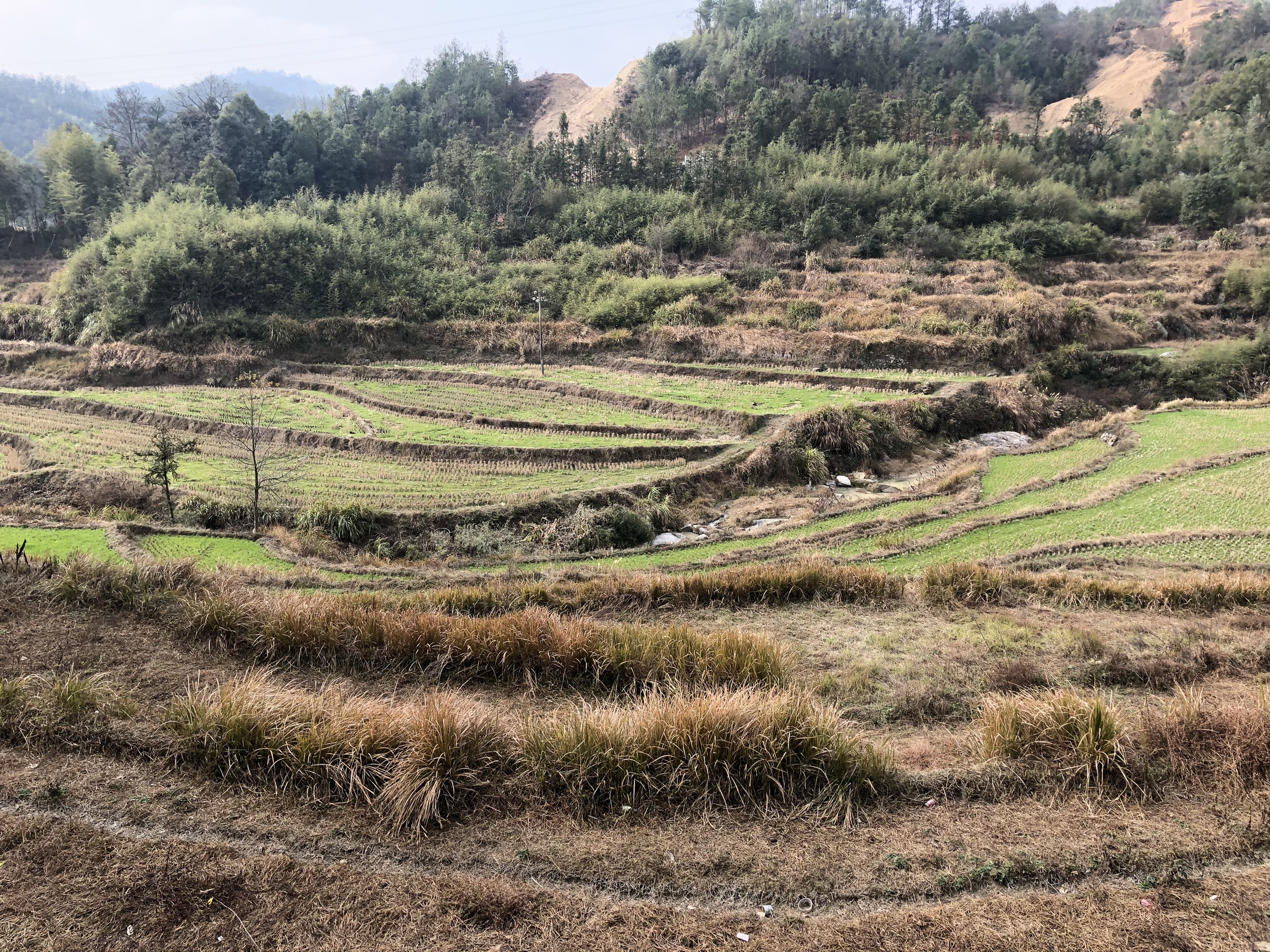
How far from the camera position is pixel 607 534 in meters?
17.0

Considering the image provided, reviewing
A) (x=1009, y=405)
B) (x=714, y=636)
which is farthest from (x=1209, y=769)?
(x=1009, y=405)

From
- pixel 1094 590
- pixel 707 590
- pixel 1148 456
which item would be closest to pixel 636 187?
pixel 1148 456

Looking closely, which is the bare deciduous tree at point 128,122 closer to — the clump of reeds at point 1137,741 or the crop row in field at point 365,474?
the crop row in field at point 365,474

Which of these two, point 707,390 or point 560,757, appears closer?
point 560,757

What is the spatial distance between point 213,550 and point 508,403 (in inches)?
609

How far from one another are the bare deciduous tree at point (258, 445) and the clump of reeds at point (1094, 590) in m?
15.0

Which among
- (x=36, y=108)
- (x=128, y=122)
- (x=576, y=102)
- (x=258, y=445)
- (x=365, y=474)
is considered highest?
(x=36, y=108)

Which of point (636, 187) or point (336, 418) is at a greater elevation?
point (636, 187)

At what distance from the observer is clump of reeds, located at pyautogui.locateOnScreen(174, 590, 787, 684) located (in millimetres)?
7805

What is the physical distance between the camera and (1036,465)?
2123cm

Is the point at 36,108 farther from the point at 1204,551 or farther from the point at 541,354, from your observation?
the point at 1204,551

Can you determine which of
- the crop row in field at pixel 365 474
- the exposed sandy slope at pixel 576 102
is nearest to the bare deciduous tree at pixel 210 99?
the exposed sandy slope at pixel 576 102

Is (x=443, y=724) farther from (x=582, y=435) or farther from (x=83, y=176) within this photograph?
(x=83, y=176)

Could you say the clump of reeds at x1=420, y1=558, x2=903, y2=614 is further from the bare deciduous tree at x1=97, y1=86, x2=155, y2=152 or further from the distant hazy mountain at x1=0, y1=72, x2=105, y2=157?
the distant hazy mountain at x1=0, y1=72, x2=105, y2=157
